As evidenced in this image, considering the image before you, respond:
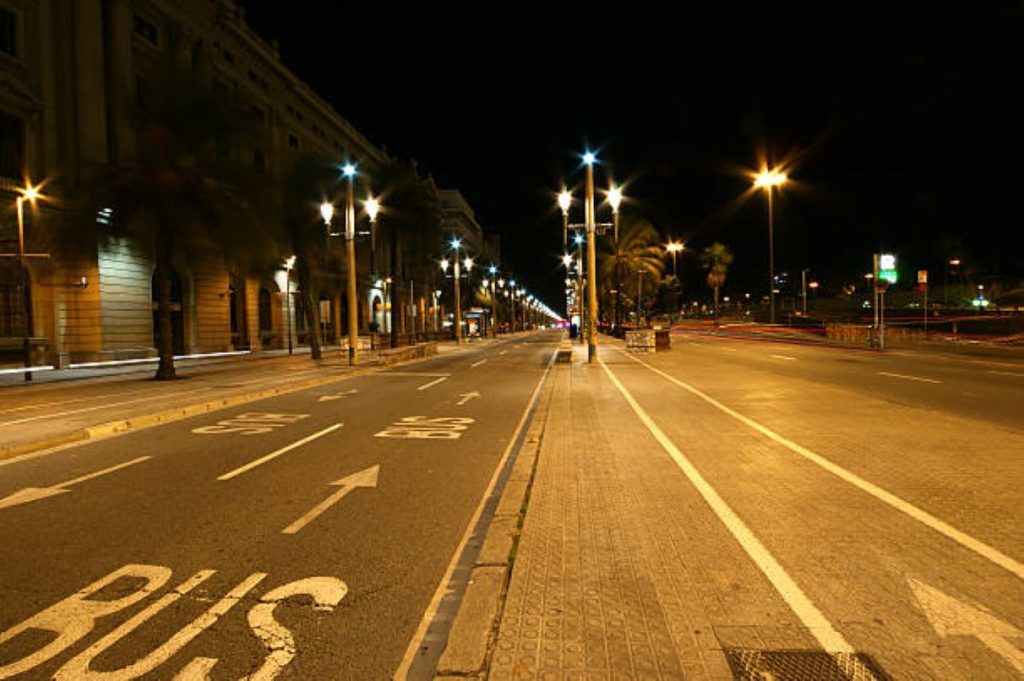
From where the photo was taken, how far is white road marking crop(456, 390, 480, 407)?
15188 millimetres

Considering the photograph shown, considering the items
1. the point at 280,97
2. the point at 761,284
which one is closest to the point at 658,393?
the point at 280,97

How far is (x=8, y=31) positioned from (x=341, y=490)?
3677cm

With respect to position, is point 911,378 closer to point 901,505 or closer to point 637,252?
point 901,505

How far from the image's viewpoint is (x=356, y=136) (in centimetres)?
7794

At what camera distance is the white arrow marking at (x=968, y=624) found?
3469 mm

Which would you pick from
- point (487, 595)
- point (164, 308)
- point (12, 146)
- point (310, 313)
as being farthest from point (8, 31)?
point (487, 595)

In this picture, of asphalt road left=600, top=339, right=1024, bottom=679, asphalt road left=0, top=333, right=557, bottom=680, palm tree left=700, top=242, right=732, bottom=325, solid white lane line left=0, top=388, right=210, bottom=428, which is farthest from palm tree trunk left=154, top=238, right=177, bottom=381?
palm tree left=700, top=242, right=732, bottom=325

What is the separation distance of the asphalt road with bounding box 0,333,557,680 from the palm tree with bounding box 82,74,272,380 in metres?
13.9

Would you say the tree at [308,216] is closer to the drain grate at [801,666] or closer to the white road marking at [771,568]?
the white road marking at [771,568]

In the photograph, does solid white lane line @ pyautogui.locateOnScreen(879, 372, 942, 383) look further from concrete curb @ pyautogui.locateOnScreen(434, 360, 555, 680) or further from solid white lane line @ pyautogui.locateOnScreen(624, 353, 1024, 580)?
concrete curb @ pyautogui.locateOnScreen(434, 360, 555, 680)

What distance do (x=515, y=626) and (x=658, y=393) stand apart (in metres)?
12.4

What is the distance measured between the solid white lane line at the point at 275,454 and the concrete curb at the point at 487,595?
351cm

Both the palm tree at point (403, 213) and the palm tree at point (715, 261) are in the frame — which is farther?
the palm tree at point (715, 261)

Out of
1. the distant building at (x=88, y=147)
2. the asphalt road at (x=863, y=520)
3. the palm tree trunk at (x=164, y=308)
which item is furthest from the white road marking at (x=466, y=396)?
the distant building at (x=88, y=147)
